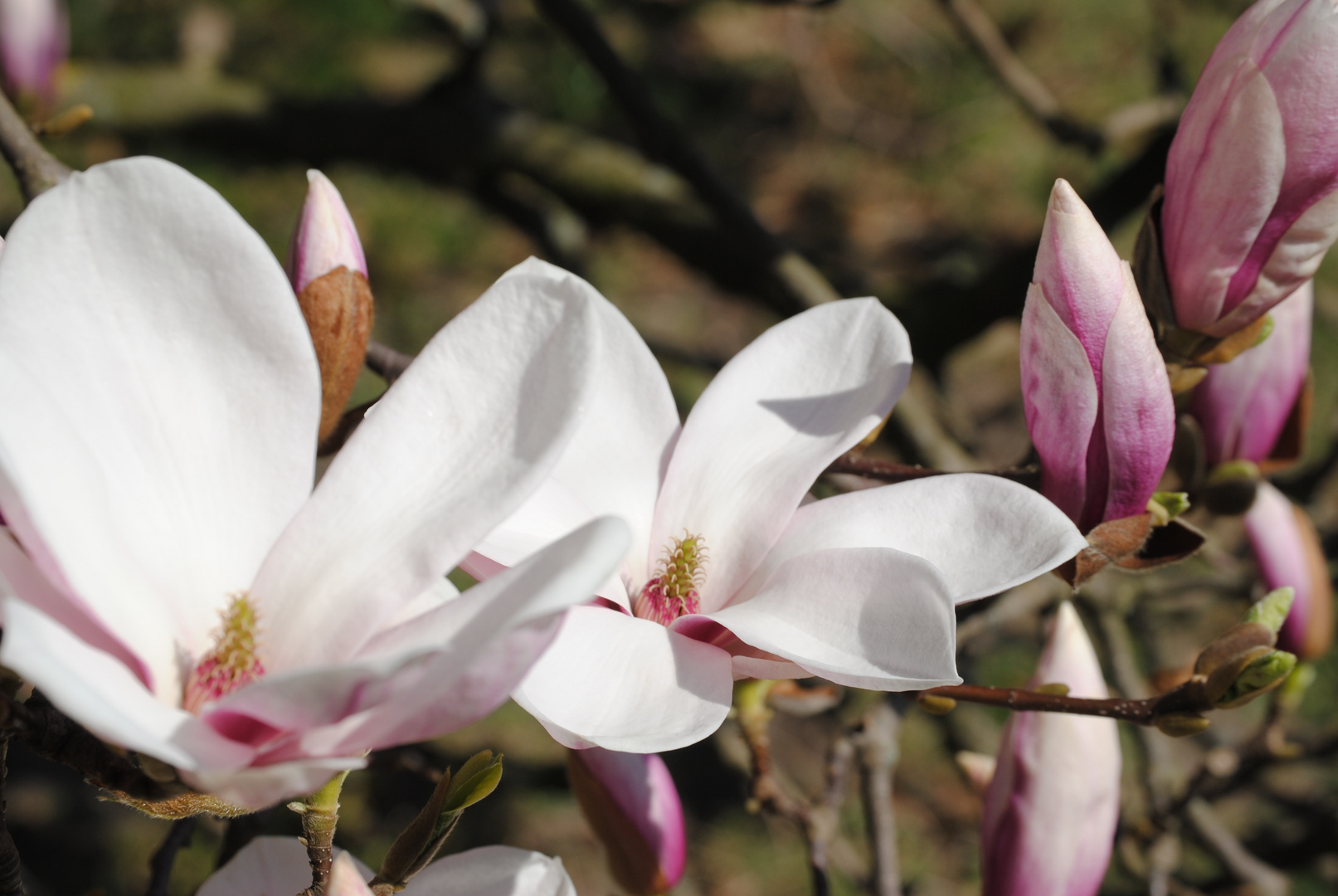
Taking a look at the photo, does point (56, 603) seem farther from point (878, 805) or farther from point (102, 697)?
point (878, 805)

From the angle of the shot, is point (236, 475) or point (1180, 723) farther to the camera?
point (1180, 723)

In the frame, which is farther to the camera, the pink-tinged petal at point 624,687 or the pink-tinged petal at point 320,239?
the pink-tinged petal at point 320,239

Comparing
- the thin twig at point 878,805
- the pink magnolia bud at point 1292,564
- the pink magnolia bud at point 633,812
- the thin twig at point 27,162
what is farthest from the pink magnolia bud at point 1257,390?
the thin twig at point 27,162

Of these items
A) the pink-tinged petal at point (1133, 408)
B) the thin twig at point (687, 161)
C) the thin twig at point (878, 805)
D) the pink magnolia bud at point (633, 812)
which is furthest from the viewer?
the thin twig at point (687, 161)

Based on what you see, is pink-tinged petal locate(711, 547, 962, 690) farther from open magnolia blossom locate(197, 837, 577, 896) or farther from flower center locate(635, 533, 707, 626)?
open magnolia blossom locate(197, 837, 577, 896)

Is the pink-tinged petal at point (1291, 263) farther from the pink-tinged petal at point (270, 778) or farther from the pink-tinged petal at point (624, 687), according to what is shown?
the pink-tinged petal at point (270, 778)

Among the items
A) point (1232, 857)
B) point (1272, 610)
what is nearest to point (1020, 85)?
point (1232, 857)
